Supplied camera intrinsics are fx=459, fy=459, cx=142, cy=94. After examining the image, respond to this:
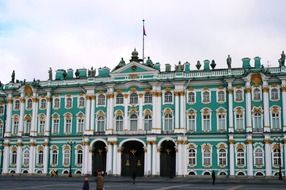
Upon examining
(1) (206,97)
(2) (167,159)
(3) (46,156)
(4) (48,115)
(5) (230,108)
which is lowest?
(2) (167,159)

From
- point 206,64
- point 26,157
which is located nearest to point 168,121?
point 206,64

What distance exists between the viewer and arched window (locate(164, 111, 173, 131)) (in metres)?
63.9

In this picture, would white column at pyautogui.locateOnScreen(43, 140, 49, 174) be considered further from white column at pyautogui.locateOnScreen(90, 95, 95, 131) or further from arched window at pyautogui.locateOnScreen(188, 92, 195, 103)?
arched window at pyautogui.locateOnScreen(188, 92, 195, 103)

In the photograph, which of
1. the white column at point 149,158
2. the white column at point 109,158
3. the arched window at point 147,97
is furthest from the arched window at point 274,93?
the white column at point 109,158

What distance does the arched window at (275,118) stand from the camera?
5990 centimetres

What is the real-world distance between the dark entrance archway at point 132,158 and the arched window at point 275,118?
18.3 meters

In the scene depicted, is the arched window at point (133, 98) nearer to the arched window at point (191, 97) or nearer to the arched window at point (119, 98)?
the arched window at point (119, 98)

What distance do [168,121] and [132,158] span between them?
7.72m

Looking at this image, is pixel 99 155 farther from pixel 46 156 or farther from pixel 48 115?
pixel 48 115

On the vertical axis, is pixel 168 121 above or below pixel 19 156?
above

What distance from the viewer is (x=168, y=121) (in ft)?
211

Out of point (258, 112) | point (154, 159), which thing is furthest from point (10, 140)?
point (258, 112)

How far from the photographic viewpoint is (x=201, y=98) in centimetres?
6381

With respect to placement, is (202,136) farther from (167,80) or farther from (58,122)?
(58,122)
